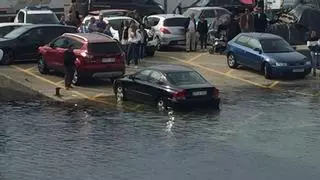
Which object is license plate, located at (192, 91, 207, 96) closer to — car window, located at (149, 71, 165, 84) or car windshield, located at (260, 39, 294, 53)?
car window, located at (149, 71, 165, 84)

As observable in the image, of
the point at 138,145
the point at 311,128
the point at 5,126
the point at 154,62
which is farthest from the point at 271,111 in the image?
the point at 154,62

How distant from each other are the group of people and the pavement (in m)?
1.84

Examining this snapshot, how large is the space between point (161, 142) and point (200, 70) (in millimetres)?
13155

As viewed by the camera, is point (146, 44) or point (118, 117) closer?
point (118, 117)

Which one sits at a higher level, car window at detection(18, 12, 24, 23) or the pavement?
car window at detection(18, 12, 24, 23)

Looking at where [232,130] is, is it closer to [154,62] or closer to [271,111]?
[271,111]

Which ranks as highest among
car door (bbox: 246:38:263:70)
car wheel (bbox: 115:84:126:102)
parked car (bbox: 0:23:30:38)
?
parked car (bbox: 0:23:30:38)

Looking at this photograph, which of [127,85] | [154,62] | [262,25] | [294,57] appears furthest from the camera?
[262,25]

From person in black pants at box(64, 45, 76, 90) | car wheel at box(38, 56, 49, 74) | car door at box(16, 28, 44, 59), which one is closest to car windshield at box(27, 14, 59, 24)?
car door at box(16, 28, 44, 59)

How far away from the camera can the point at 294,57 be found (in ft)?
89.1

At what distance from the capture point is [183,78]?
67.0 feet

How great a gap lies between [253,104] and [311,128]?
4086mm

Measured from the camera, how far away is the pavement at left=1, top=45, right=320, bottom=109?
75.4ft

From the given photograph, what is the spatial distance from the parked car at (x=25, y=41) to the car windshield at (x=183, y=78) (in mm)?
9634
